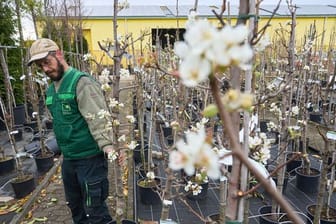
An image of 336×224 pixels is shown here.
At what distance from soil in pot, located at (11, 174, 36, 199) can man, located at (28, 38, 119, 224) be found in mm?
1207

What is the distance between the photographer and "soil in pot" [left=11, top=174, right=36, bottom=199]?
327 centimetres

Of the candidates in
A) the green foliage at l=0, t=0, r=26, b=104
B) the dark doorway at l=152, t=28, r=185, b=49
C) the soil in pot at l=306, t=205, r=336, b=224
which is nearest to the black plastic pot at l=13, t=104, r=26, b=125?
the green foliage at l=0, t=0, r=26, b=104

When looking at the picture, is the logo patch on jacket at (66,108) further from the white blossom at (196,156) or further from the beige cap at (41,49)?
the white blossom at (196,156)

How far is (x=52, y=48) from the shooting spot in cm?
208

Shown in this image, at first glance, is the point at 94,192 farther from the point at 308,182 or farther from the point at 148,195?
the point at 308,182

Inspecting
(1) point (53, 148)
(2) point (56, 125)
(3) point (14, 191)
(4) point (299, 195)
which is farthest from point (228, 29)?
(1) point (53, 148)

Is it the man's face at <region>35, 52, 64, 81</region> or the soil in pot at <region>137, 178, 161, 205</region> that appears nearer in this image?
the man's face at <region>35, 52, 64, 81</region>

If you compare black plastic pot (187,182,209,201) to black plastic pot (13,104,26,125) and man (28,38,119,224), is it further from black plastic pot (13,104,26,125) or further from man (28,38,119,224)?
black plastic pot (13,104,26,125)

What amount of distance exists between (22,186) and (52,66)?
180 centimetres

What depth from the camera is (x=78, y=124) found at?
7.25ft

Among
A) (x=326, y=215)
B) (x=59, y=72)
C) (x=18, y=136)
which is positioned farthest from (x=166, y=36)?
(x=326, y=215)

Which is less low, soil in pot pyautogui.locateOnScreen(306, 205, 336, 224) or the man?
the man

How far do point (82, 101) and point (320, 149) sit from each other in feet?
12.7

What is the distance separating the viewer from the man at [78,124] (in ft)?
6.94
